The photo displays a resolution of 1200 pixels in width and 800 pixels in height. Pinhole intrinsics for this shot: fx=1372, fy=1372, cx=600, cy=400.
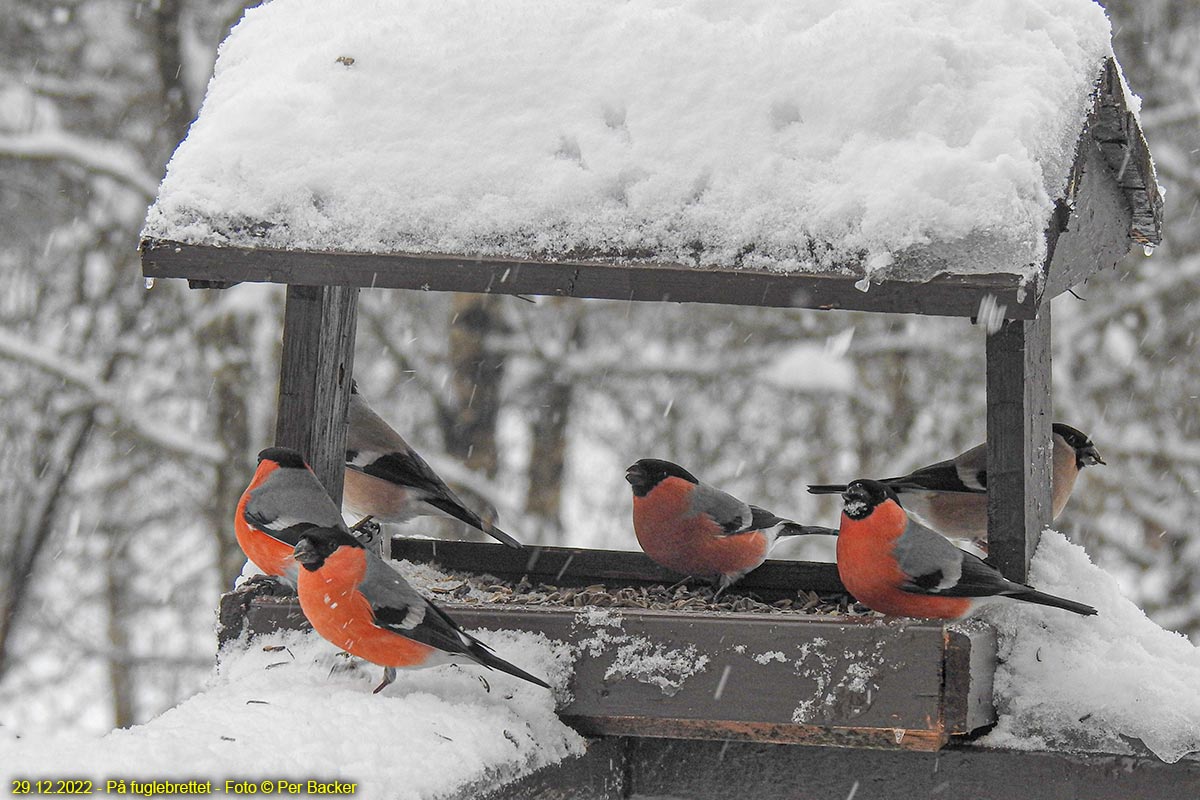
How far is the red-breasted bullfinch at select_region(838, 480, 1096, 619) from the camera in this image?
9.07ft

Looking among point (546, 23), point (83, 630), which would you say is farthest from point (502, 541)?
point (83, 630)

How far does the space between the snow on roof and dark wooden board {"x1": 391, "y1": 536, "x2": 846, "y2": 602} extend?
4.10ft

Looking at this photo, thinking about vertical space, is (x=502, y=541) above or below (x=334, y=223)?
below

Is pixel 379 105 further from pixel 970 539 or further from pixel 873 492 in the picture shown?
pixel 970 539

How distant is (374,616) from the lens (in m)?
2.65

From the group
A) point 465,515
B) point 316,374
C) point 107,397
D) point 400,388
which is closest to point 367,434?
point 465,515

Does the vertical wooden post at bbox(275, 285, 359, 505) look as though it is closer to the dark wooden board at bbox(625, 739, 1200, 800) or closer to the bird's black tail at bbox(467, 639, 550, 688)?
the bird's black tail at bbox(467, 639, 550, 688)

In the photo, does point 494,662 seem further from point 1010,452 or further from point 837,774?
point 1010,452

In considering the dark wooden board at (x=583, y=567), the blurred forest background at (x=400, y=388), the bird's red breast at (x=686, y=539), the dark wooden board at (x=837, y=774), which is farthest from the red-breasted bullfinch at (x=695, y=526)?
the blurred forest background at (x=400, y=388)

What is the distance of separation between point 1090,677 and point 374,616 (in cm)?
143

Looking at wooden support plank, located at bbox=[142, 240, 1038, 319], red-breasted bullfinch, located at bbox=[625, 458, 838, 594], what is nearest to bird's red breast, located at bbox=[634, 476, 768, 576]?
red-breasted bullfinch, located at bbox=[625, 458, 838, 594]

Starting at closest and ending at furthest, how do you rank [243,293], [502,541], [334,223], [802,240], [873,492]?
1. [802,240]
2. [334,223]
3. [873,492]
4. [502,541]
5. [243,293]

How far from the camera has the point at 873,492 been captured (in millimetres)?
3059

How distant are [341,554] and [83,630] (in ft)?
21.8
